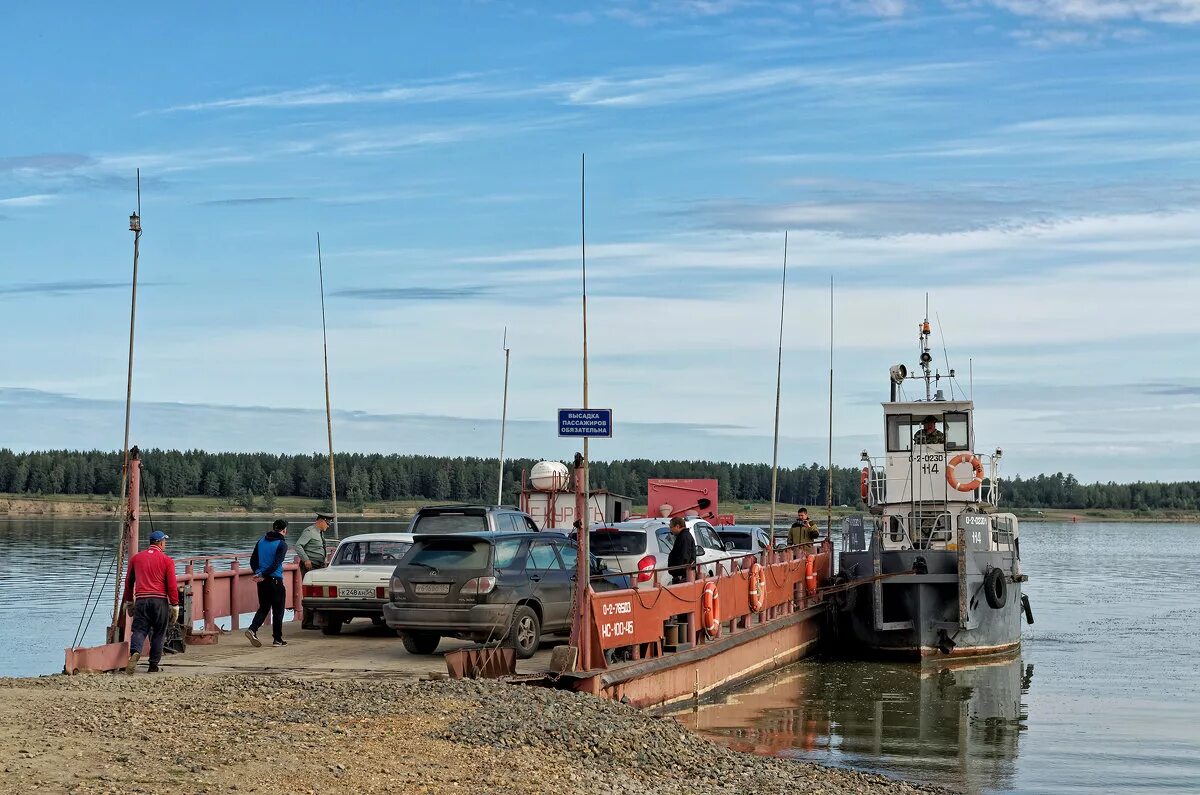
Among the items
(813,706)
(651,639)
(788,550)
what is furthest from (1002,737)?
(788,550)

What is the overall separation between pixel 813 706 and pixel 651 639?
4470 millimetres

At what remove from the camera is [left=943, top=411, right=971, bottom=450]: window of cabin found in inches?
1104

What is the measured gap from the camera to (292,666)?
1598cm

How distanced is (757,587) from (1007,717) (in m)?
3.99

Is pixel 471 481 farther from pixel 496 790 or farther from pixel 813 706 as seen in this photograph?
pixel 496 790

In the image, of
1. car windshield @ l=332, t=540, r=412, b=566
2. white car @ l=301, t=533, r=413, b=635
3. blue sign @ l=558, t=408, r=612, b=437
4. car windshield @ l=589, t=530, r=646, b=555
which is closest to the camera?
blue sign @ l=558, t=408, r=612, b=437

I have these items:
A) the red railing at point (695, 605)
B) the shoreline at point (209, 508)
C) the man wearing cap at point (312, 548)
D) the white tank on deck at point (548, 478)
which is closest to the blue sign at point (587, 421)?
the red railing at point (695, 605)

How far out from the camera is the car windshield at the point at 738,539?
88.1 feet

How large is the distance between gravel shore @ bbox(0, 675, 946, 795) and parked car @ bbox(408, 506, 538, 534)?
561 centimetres

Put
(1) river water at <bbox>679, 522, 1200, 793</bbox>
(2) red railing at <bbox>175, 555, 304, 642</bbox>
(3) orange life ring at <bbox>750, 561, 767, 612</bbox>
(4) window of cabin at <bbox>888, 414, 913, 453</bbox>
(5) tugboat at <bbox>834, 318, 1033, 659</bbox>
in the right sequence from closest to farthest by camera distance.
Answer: (1) river water at <bbox>679, 522, 1200, 793</bbox>
(2) red railing at <bbox>175, 555, 304, 642</bbox>
(3) orange life ring at <bbox>750, 561, 767, 612</bbox>
(5) tugboat at <bbox>834, 318, 1033, 659</bbox>
(4) window of cabin at <bbox>888, 414, 913, 453</bbox>

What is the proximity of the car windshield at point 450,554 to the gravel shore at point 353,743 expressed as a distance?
2325 mm

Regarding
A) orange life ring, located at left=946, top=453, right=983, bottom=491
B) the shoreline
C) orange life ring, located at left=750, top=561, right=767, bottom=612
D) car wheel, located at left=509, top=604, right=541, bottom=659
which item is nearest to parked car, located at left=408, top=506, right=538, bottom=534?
car wheel, located at left=509, top=604, right=541, bottom=659

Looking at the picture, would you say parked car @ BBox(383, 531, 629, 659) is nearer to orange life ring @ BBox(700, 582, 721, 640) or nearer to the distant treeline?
orange life ring @ BBox(700, 582, 721, 640)

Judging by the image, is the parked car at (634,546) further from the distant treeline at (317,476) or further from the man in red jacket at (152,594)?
the distant treeline at (317,476)
